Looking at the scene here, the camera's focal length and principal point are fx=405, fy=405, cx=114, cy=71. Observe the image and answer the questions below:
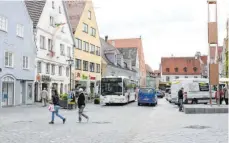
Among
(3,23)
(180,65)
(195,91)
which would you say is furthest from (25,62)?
(180,65)

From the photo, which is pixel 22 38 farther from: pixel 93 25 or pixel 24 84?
pixel 93 25

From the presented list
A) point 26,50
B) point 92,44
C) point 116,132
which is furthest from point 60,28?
point 116,132

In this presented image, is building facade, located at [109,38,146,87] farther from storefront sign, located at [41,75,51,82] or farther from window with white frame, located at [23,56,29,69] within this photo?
window with white frame, located at [23,56,29,69]

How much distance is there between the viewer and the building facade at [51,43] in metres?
41.2

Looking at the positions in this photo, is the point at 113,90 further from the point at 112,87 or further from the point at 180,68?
the point at 180,68

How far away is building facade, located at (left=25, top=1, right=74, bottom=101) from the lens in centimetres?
4122

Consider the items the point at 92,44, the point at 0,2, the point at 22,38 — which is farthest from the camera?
the point at 92,44

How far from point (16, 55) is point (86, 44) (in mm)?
22820

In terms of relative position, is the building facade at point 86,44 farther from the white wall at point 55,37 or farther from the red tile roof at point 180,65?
the red tile roof at point 180,65

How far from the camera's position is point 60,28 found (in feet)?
154

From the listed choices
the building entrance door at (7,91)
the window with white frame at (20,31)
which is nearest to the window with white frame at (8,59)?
the building entrance door at (7,91)

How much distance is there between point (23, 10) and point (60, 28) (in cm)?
1019

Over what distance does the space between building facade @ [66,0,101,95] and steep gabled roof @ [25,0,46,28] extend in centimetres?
1114

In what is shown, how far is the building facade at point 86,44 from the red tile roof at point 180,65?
2522 inches
